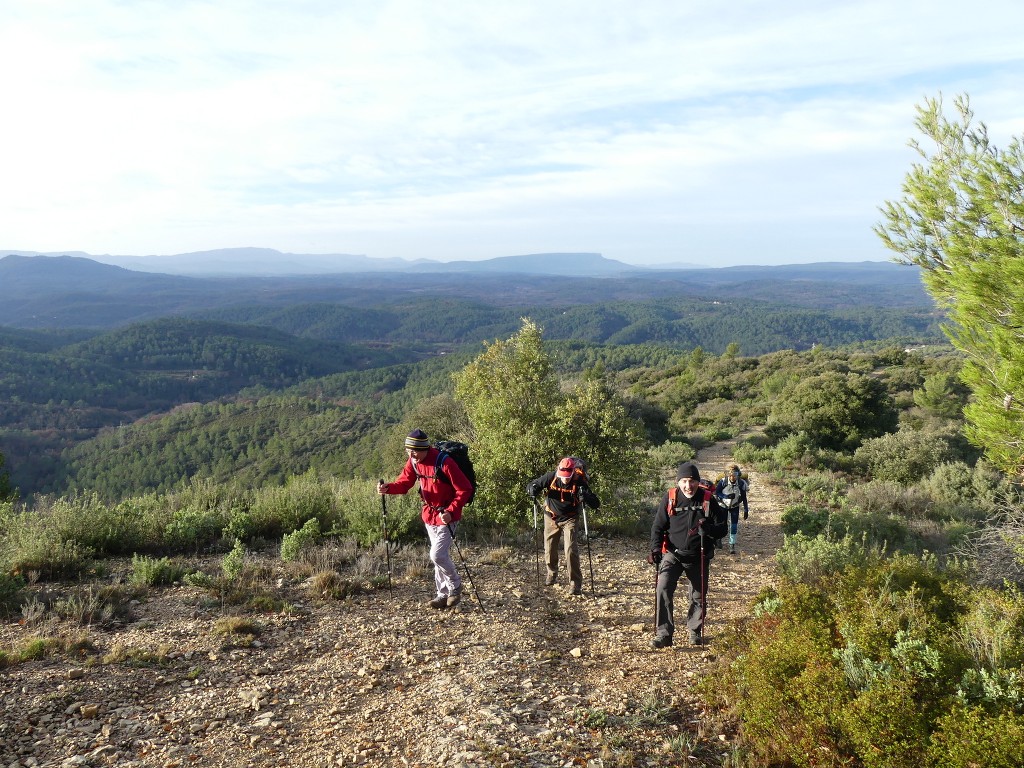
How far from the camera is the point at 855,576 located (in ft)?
16.5

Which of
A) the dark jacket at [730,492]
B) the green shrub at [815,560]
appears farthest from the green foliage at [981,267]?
the dark jacket at [730,492]

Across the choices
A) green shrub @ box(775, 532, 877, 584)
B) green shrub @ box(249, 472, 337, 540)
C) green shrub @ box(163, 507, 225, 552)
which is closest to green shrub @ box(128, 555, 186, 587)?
green shrub @ box(163, 507, 225, 552)

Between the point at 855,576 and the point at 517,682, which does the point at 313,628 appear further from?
the point at 855,576

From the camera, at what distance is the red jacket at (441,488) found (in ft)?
19.5

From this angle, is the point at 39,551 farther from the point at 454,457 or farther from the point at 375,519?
the point at 454,457

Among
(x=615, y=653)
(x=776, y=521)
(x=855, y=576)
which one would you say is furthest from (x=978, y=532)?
(x=615, y=653)

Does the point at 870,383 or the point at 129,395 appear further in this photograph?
the point at 129,395

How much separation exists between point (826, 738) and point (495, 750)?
2.18 metres

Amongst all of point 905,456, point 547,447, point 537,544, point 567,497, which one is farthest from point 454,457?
point 905,456

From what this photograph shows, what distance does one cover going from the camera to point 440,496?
237 inches

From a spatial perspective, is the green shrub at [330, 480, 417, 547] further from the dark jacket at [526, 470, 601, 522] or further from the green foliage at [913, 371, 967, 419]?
the green foliage at [913, 371, 967, 419]

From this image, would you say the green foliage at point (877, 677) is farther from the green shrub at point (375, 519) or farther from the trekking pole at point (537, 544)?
the green shrub at point (375, 519)

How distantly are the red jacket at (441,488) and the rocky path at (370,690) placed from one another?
45.2 inches

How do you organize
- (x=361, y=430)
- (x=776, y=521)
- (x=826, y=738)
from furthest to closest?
(x=361, y=430)
(x=776, y=521)
(x=826, y=738)
